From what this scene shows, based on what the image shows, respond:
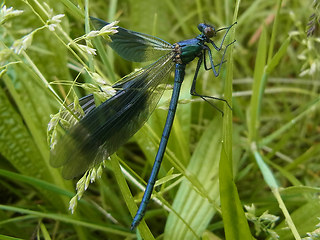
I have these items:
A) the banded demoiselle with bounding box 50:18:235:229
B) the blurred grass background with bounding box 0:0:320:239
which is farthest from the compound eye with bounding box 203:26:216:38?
the blurred grass background with bounding box 0:0:320:239

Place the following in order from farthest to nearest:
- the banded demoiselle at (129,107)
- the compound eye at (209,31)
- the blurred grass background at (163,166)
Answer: the compound eye at (209,31)
the blurred grass background at (163,166)
the banded demoiselle at (129,107)

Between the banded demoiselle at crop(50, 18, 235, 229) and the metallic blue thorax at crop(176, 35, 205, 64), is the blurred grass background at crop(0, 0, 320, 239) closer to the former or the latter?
the banded demoiselle at crop(50, 18, 235, 229)

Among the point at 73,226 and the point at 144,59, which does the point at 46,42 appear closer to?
the point at 144,59

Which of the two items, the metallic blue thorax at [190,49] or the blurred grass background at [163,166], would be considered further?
the metallic blue thorax at [190,49]

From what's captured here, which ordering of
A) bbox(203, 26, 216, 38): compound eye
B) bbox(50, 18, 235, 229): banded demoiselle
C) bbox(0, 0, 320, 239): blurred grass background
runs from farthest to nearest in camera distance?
bbox(203, 26, 216, 38): compound eye < bbox(0, 0, 320, 239): blurred grass background < bbox(50, 18, 235, 229): banded demoiselle

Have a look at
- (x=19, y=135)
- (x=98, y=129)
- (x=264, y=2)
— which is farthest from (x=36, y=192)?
(x=264, y=2)

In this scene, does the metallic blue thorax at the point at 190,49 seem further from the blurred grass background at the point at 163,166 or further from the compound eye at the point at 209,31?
the blurred grass background at the point at 163,166

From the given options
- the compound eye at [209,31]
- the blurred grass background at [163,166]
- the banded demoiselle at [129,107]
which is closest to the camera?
the banded demoiselle at [129,107]

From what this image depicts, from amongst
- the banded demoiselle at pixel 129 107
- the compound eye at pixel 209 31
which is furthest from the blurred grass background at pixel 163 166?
the compound eye at pixel 209 31
